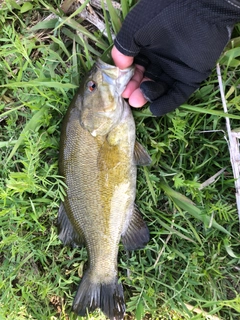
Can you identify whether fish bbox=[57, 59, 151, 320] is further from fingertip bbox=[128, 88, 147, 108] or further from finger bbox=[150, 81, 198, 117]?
finger bbox=[150, 81, 198, 117]

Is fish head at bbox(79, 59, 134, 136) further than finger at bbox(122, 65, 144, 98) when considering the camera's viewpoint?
No

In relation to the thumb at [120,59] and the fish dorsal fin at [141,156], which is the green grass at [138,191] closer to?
the fish dorsal fin at [141,156]

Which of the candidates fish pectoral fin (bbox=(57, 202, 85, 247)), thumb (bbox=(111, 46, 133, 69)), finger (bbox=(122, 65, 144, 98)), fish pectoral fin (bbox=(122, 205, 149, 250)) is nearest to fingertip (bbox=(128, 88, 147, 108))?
finger (bbox=(122, 65, 144, 98))

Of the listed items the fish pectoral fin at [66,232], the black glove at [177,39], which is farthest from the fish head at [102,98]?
the fish pectoral fin at [66,232]

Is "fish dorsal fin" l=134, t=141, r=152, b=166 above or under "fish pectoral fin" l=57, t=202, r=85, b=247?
above

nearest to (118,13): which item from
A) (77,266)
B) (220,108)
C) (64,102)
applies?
(64,102)

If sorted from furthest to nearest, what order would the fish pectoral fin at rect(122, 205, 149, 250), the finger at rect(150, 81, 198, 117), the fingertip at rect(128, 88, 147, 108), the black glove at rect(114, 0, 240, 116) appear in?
the fish pectoral fin at rect(122, 205, 149, 250) < the fingertip at rect(128, 88, 147, 108) < the finger at rect(150, 81, 198, 117) < the black glove at rect(114, 0, 240, 116)

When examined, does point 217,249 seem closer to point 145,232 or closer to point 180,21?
point 145,232
